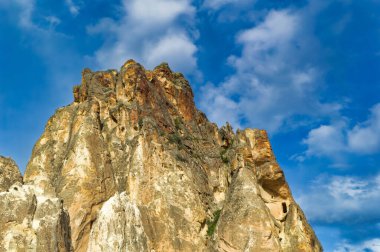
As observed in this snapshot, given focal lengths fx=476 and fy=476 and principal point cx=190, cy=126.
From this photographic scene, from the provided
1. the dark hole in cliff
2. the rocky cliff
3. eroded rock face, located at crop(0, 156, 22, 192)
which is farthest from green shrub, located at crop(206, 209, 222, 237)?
eroded rock face, located at crop(0, 156, 22, 192)

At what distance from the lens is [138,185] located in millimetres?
40750

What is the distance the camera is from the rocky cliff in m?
34.5

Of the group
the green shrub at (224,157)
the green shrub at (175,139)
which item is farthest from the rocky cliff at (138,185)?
the green shrub at (175,139)

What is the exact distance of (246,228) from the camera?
39.1 m

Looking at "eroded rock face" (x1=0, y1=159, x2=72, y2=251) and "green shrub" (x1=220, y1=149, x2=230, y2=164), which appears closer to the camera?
"eroded rock face" (x1=0, y1=159, x2=72, y2=251)

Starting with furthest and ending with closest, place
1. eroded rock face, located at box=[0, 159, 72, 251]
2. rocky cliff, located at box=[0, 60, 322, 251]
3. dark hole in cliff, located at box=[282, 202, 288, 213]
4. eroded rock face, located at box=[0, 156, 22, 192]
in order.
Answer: dark hole in cliff, located at box=[282, 202, 288, 213]
eroded rock face, located at box=[0, 156, 22, 192]
rocky cliff, located at box=[0, 60, 322, 251]
eroded rock face, located at box=[0, 159, 72, 251]

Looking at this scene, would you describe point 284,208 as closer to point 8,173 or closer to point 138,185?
point 138,185

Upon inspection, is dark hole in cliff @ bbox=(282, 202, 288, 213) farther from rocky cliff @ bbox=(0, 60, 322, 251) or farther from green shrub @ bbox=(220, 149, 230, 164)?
green shrub @ bbox=(220, 149, 230, 164)

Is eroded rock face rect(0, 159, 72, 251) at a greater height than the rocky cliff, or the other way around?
the rocky cliff

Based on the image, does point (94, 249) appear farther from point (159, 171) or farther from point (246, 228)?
point (246, 228)

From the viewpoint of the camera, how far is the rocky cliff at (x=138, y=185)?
113 feet

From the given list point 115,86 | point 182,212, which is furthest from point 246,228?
point 115,86

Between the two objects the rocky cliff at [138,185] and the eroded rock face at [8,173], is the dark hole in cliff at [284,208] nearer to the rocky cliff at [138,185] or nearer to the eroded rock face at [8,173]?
the rocky cliff at [138,185]

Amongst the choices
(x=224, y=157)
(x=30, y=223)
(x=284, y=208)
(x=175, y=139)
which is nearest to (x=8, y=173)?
(x=30, y=223)
